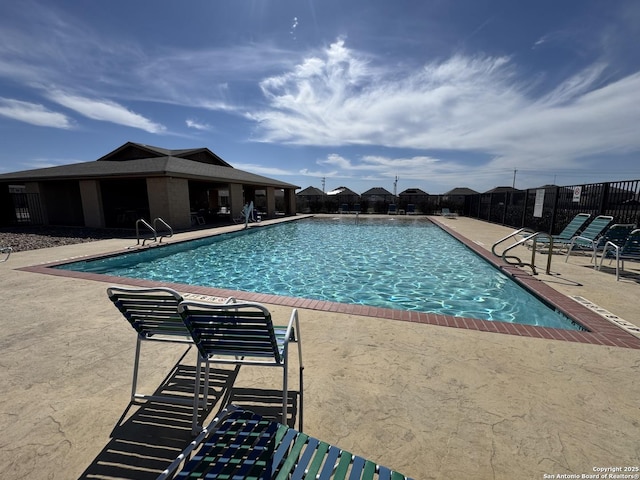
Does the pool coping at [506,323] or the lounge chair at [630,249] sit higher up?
the lounge chair at [630,249]

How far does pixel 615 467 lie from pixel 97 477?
3.36m

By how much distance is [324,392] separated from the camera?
2637 mm

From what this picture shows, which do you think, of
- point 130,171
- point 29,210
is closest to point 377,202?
point 130,171

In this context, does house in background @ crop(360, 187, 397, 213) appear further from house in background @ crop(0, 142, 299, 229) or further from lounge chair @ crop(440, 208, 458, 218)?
house in background @ crop(0, 142, 299, 229)

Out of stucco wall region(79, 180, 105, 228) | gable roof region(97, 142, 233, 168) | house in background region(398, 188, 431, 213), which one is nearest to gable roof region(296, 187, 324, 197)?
house in background region(398, 188, 431, 213)

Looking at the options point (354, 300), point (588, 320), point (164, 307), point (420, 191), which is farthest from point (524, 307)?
point (420, 191)

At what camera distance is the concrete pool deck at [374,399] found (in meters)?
1.96

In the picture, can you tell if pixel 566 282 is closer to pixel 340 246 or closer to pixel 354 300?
pixel 354 300

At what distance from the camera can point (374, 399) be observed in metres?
2.54

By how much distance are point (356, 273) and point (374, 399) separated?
226 inches

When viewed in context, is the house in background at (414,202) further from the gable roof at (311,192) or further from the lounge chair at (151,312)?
the lounge chair at (151,312)

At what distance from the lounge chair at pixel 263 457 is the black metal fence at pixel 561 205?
11.8 meters

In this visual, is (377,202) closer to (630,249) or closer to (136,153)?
(136,153)

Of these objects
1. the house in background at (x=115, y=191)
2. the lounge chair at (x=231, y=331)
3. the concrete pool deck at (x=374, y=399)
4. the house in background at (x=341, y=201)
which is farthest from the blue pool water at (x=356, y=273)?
the house in background at (x=341, y=201)
